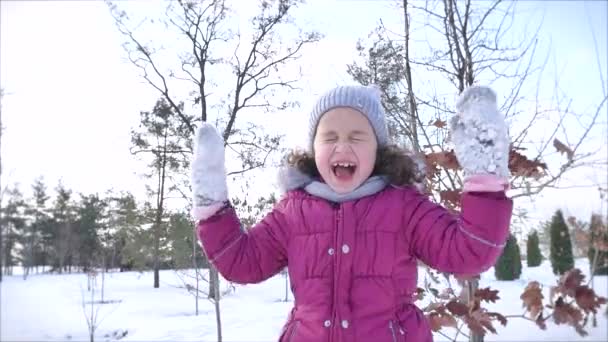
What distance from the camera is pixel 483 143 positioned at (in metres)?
0.96

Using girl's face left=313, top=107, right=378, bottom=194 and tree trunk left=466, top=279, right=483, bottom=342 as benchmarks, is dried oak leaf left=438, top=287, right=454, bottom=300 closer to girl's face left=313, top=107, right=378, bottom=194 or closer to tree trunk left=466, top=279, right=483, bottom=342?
tree trunk left=466, top=279, right=483, bottom=342

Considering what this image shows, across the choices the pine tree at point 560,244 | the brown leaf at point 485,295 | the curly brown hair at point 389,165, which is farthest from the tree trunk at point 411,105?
the pine tree at point 560,244

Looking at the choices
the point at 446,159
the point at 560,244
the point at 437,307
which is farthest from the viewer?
the point at 560,244

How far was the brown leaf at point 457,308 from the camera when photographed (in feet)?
7.92

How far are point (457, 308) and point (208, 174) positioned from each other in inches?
68.5

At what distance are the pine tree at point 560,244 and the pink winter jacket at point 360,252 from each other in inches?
515

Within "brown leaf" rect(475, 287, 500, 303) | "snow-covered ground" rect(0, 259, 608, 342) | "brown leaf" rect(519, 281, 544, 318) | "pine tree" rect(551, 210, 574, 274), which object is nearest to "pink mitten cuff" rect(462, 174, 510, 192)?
"brown leaf" rect(475, 287, 500, 303)

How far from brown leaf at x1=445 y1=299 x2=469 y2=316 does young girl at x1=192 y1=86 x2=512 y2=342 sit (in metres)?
1.35

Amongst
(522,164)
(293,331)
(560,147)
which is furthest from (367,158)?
(560,147)

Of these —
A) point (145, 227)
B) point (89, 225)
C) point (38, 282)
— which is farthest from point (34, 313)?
point (89, 225)

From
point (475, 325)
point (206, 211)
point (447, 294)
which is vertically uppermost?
point (206, 211)

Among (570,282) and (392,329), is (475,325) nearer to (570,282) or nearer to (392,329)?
(570,282)

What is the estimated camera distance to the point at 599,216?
6.91m

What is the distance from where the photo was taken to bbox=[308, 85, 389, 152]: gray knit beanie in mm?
1243
